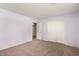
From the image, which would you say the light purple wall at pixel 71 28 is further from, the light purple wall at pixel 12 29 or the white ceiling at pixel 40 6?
the light purple wall at pixel 12 29

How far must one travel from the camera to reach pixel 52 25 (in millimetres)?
6047

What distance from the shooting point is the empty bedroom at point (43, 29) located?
3.17 m

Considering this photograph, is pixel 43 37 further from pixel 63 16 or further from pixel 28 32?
pixel 63 16

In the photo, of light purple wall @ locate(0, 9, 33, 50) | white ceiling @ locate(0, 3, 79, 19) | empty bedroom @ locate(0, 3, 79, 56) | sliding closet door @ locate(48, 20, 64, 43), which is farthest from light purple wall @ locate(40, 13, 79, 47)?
light purple wall @ locate(0, 9, 33, 50)

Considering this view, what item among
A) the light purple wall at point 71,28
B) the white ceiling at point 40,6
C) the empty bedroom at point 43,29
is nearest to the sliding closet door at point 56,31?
the empty bedroom at point 43,29

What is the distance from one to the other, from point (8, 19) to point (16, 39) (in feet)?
4.84

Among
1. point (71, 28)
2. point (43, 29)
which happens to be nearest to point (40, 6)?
point (71, 28)

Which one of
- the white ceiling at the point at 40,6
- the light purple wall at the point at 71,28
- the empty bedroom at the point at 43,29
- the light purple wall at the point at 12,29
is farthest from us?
the light purple wall at the point at 71,28

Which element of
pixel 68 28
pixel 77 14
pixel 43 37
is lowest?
pixel 43 37

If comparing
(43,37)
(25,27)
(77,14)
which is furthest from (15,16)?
(77,14)

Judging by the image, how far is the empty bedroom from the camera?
3.17 meters

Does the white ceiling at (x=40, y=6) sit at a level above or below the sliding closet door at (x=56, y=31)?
above

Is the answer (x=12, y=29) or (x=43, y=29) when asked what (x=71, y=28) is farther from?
(x=12, y=29)

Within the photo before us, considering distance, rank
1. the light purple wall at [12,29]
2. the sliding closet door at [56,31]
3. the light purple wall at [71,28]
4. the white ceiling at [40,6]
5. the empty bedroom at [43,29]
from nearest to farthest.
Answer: the white ceiling at [40,6] < the empty bedroom at [43,29] < the light purple wall at [12,29] < the light purple wall at [71,28] < the sliding closet door at [56,31]
